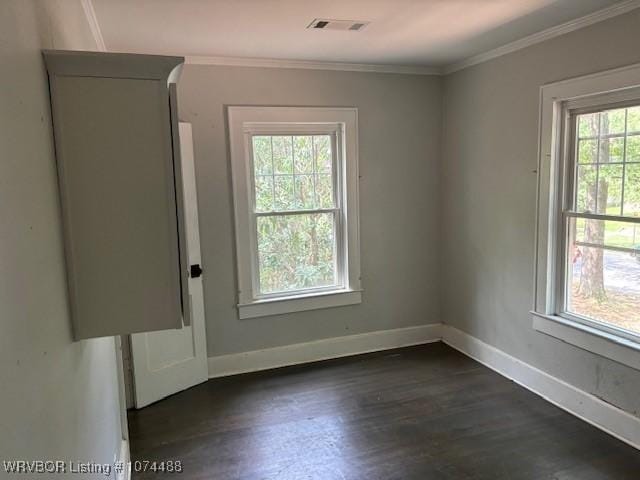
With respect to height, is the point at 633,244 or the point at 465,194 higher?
the point at 465,194

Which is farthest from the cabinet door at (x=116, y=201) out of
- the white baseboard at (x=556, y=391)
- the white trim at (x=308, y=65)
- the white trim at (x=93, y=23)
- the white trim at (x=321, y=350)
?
the white baseboard at (x=556, y=391)

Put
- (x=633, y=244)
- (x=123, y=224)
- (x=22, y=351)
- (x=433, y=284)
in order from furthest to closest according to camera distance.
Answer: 1. (x=433, y=284)
2. (x=633, y=244)
3. (x=123, y=224)
4. (x=22, y=351)

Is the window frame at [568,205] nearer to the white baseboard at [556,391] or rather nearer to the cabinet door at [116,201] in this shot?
the white baseboard at [556,391]

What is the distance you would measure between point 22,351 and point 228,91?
2.97 metres

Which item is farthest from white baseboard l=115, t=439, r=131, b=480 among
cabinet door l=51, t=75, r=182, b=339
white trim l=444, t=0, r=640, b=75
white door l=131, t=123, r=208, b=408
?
white trim l=444, t=0, r=640, b=75

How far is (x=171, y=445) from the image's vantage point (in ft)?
9.07

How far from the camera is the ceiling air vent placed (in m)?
2.65

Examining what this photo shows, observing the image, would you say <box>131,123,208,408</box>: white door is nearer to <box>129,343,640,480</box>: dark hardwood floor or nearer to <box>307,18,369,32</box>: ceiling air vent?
<box>129,343,640,480</box>: dark hardwood floor

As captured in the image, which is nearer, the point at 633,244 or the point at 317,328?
the point at 633,244

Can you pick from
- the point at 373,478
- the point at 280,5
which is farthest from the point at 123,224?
the point at 373,478

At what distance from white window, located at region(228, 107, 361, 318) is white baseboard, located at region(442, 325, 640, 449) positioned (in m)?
1.08

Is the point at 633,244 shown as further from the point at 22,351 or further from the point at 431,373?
the point at 22,351

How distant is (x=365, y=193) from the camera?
402cm

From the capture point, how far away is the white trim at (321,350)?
376cm
